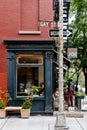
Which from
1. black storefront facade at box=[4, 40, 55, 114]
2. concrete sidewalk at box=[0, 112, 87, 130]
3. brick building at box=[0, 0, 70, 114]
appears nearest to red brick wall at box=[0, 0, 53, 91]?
brick building at box=[0, 0, 70, 114]

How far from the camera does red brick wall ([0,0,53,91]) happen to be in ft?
65.8

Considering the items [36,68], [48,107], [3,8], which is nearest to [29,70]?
[36,68]

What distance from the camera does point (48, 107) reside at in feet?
65.1

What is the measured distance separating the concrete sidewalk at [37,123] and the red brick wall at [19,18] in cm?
246

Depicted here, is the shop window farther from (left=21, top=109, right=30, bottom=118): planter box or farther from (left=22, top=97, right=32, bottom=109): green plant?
(left=21, top=109, right=30, bottom=118): planter box

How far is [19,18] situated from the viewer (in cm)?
2033

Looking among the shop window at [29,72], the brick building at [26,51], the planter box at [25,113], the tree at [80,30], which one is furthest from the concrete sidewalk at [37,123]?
the tree at [80,30]

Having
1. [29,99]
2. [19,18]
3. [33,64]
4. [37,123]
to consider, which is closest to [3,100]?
[29,99]

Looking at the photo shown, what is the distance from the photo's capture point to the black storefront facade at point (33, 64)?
1988cm

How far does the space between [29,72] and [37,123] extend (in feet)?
13.0

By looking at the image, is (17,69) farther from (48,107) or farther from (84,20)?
(84,20)

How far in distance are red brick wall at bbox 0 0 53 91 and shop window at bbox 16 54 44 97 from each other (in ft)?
2.35

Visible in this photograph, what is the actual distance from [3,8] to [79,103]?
654 cm

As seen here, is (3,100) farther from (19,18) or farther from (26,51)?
(19,18)
